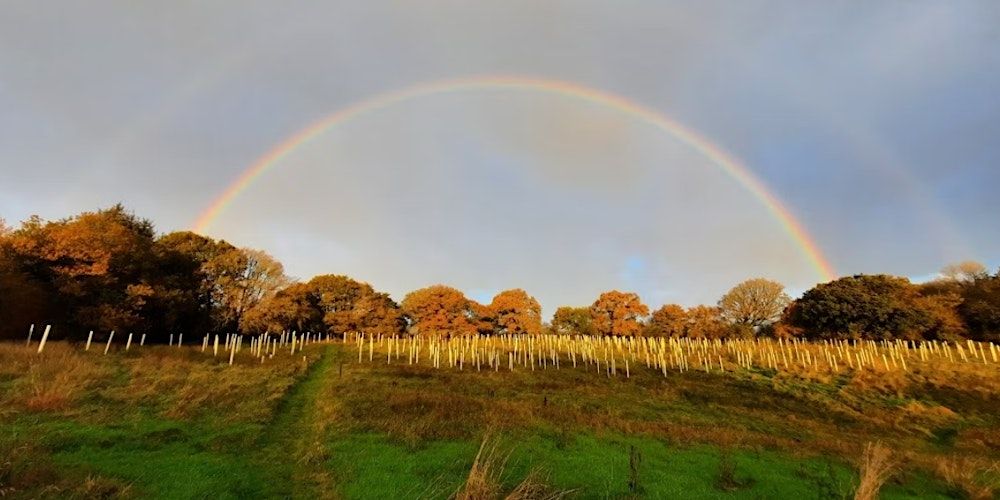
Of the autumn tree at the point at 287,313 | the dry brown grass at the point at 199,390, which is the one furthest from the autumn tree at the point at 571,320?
the dry brown grass at the point at 199,390

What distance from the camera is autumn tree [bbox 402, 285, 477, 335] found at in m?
69.7

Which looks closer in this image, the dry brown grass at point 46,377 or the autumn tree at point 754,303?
the dry brown grass at point 46,377

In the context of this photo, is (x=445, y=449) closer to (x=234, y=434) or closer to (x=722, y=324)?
(x=234, y=434)

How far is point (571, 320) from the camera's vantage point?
3484 inches

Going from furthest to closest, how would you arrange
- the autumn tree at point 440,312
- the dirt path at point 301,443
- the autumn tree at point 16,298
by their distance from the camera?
1. the autumn tree at point 440,312
2. the autumn tree at point 16,298
3. the dirt path at point 301,443

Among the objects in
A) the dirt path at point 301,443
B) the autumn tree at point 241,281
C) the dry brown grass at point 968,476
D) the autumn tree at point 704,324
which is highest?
the autumn tree at point 241,281

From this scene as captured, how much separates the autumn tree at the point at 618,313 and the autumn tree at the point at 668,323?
2111 millimetres

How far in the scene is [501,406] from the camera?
17891mm

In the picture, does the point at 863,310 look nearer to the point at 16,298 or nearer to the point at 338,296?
the point at 338,296

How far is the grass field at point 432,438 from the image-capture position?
902 cm

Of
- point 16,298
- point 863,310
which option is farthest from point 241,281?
point 863,310

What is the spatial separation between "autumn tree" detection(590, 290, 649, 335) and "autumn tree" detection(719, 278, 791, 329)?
16.9 metres

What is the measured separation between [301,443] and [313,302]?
61171 mm

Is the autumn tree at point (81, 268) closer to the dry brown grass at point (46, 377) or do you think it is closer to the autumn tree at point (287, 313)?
the dry brown grass at point (46, 377)
